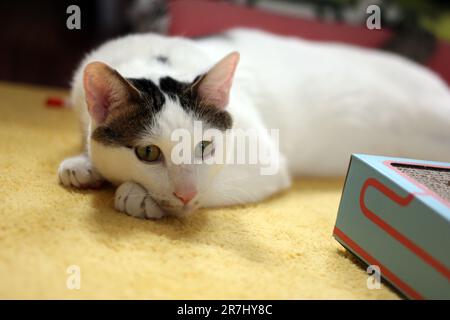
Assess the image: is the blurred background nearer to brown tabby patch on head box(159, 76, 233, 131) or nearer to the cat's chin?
brown tabby patch on head box(159, 76, 233, 131)

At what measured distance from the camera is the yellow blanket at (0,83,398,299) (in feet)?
3.14

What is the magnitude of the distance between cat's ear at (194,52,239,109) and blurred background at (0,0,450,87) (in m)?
1.30

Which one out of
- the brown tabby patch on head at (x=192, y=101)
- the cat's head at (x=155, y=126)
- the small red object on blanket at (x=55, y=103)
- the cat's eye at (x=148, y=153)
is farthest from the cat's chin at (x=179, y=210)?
the small red object on blanket at (x=55, y=103)

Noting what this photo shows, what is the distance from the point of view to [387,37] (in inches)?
116

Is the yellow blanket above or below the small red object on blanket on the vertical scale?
below

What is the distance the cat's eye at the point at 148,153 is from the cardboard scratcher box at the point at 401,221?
56 centimetres

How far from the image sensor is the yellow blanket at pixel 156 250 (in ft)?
3.14

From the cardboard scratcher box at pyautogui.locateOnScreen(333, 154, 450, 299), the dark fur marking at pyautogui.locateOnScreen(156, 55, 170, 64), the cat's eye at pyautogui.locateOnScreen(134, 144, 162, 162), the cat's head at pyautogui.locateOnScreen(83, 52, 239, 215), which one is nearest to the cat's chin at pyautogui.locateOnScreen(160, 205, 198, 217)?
the cat's head at pyautogui.locateOnScreen(83, 52, 239, 215)

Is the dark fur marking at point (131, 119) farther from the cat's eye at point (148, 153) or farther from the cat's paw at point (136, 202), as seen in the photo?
the cat's paw at point (136, 202)

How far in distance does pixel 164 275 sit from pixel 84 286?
0.18 m

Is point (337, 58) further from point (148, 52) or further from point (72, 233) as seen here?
point (72, 233)

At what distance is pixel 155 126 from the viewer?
1196 mm

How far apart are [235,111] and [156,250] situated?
2.16 ft

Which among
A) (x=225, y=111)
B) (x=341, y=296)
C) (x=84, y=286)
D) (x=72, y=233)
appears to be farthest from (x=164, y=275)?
(x=225, y=111)
